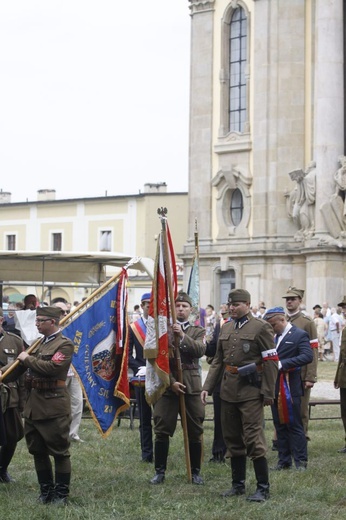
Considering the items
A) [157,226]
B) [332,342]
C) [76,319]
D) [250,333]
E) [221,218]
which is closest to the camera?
[250,333]

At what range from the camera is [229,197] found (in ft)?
138

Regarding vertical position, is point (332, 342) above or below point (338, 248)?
below

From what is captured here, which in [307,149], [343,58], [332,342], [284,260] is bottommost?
[332,342]

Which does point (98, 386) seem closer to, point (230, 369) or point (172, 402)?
point (172, 402)

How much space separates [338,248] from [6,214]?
3450 cm

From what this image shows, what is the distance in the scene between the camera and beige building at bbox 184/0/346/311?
3794 centimetres

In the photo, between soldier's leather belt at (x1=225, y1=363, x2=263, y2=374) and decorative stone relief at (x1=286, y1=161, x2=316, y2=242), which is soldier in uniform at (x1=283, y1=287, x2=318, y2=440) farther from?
decorative stone relief at (x1=286, y1=161, x2=316, y2=242)

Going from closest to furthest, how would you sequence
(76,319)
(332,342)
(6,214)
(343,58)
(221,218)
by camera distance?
1. (76,319)
2. (332,342)
3. (343,58)
4. (221,218)
5. (6,214)

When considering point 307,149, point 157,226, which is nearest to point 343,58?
point 307,149

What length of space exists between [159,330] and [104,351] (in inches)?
28.7

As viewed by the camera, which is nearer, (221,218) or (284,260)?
(284,260)

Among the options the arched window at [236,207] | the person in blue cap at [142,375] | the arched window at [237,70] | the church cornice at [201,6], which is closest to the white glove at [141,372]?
the person in blue cap at [142,375]

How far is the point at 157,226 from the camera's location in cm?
6119

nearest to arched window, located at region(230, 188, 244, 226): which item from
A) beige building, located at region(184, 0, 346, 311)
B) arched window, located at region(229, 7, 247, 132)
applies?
beige building, located at region(184, 0, 346, 311)
